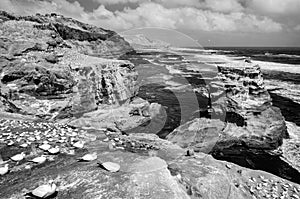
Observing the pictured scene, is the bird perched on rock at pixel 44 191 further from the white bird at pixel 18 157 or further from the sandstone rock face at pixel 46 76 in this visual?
the sandstone rock face at pixel 46 76

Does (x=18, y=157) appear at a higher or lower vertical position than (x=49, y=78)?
lower

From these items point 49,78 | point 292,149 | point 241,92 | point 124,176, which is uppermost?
point 49,78

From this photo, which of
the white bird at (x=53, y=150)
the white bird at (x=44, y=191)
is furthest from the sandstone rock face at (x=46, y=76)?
the white bird at (x=44, y=191)

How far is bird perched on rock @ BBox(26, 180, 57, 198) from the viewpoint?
334 centimetres

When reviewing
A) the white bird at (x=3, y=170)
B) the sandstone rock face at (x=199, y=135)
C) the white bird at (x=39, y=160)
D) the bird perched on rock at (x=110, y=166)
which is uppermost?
the white bird at (x=3, y=170)

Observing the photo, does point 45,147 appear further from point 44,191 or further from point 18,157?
point 44,191

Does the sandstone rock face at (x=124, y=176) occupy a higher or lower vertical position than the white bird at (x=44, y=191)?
lower

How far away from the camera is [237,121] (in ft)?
50.3

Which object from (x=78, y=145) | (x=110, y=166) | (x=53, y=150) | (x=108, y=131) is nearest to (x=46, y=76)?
(x=108, y=131)

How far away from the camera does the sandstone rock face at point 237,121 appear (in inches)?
561

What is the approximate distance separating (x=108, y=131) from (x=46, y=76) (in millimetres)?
5683

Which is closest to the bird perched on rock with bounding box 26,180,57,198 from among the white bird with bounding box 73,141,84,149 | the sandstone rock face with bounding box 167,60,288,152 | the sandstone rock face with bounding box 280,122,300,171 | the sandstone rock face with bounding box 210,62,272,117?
the white bird with bounding box 73,141,84,149

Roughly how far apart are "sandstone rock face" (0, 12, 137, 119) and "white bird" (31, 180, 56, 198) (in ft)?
20.4

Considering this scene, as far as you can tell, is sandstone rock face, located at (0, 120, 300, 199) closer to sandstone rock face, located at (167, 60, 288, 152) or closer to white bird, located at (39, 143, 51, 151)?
white bird, located at (39, 143, 51, 151)
